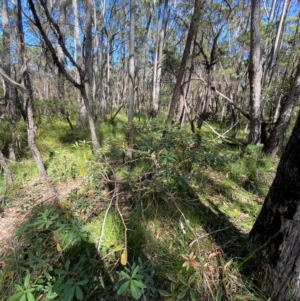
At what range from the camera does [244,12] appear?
1148 cm

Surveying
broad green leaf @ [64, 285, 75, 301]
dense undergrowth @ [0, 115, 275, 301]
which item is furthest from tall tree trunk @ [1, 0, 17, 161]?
broad green leaf @ [64, 285, 75, 301]

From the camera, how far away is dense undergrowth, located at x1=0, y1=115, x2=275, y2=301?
1.26 metres

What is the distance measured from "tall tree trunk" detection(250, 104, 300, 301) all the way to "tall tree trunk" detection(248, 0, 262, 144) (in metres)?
2.67

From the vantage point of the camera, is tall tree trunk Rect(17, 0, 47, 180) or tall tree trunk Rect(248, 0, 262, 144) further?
tall tree trunk Rect(248, 0, 262, 144)

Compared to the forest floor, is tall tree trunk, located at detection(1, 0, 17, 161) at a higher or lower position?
higher

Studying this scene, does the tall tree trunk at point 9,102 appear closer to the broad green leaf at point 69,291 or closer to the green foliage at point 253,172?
the broad green leaf at point 69,291

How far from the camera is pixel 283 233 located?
112cm

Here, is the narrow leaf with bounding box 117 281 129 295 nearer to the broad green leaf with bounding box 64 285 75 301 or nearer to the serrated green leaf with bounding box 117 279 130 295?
the serrated green leaf with bounding box 117 279 130 295

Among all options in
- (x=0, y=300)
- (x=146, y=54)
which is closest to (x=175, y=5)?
(x=146, y=54)

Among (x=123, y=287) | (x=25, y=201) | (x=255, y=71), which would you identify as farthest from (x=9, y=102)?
(x=255, y=71)

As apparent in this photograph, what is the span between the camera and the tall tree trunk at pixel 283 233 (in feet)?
3.48

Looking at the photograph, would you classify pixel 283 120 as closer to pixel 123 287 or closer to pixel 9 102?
pixel 123 287

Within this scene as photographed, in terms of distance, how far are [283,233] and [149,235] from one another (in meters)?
1.02

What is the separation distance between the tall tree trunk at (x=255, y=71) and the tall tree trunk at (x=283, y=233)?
2674 mm
